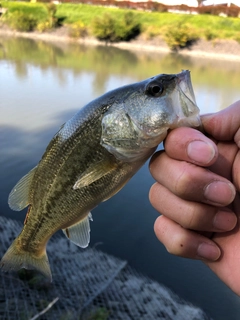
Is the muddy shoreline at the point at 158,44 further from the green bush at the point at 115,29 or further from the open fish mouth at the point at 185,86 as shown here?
the open fish mouth at the point at 185,86

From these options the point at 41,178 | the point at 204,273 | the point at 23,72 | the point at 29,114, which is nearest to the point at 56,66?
the point at 23,72

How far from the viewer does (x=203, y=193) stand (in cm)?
168

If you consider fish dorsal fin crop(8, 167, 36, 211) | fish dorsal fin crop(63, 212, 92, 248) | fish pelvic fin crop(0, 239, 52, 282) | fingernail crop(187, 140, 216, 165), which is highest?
fingernail crop(187, 140, 216, 165)

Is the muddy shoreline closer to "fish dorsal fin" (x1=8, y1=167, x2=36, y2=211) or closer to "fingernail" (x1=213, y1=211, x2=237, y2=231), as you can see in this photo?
"fingernail" (x1=213, y1=211, x2=237, y2=231)

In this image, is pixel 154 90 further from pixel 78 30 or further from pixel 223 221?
pixel 78 30

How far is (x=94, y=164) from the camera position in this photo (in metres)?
1.74

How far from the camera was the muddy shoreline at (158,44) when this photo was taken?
27255mm

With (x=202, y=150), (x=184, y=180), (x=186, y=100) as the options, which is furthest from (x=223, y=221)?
(x=186, y=100)

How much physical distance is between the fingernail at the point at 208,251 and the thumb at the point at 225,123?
62 cm

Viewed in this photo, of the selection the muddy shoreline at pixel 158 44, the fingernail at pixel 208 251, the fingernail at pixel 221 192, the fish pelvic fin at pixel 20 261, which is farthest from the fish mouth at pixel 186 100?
the muddy shoreline at pixel 158 44

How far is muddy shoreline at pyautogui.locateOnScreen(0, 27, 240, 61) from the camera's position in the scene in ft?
89.4

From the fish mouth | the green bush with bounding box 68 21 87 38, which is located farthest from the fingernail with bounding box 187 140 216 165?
the green bush with bounding box 68 21 87 38

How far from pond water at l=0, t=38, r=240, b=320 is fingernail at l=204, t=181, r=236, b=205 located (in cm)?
395

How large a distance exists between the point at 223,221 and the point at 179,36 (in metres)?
29.8
